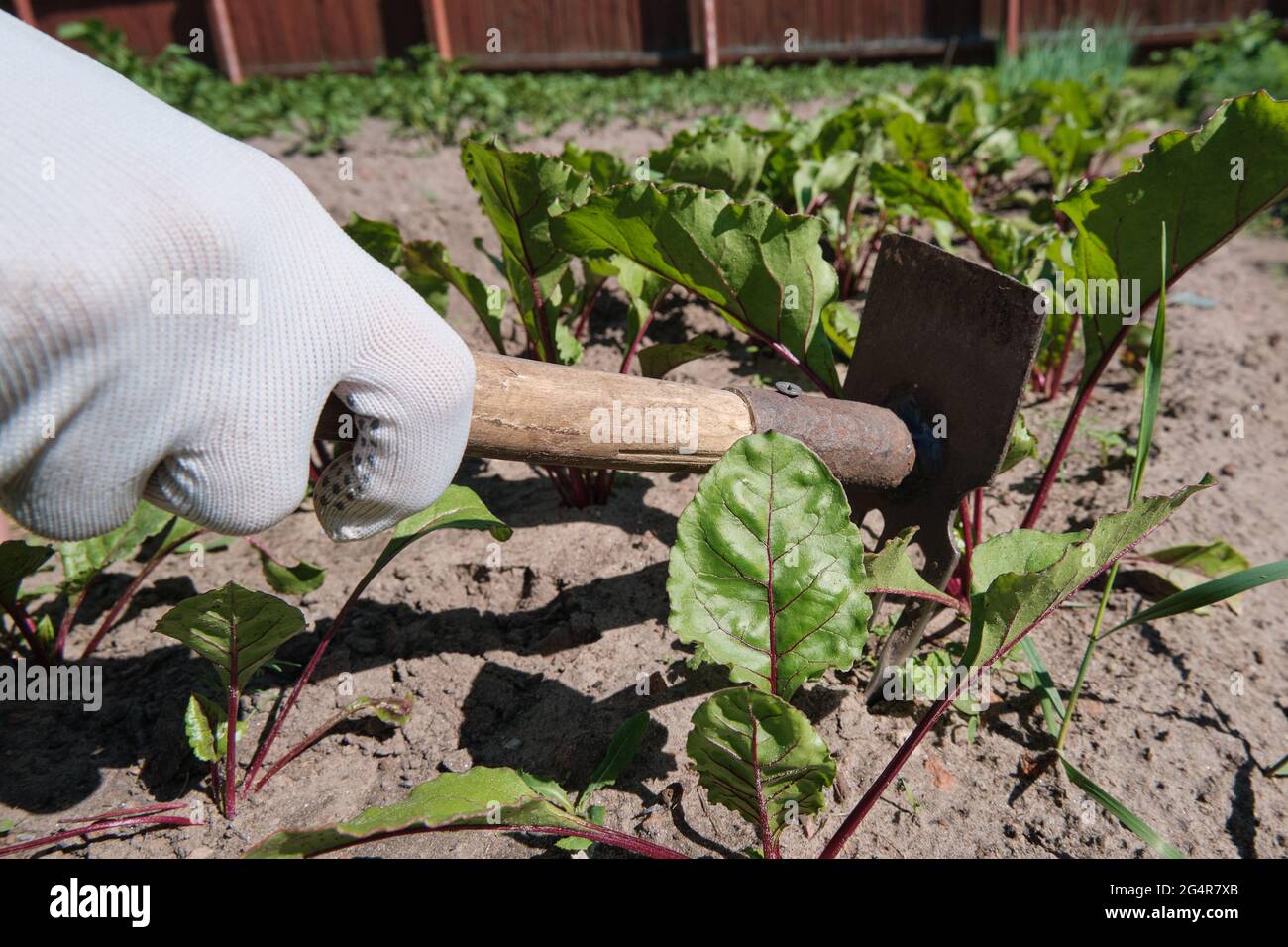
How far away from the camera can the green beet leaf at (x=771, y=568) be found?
126 centimetres

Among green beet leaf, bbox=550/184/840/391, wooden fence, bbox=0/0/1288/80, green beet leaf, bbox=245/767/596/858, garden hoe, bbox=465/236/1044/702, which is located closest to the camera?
green beet leaf, bbox=245/767/596/858

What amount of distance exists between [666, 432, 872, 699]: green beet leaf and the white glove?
1.28 ft

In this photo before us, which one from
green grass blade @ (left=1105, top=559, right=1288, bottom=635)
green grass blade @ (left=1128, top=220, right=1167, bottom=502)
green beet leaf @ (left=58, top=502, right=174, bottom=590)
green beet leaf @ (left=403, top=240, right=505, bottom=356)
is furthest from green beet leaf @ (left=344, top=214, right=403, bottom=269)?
green grass blade @ (left=1105, top=559, right=1288, bottom=635)

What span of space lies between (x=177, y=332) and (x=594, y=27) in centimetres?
1059

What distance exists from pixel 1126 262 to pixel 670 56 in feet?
31.8

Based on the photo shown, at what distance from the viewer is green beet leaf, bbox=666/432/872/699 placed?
1.26 m

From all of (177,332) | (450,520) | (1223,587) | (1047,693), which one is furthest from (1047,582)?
(177,332)

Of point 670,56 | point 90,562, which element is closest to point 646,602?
point 90,562

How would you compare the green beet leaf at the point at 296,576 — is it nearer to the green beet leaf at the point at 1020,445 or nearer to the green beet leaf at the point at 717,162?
the green beet leaf at the point at 1020,445

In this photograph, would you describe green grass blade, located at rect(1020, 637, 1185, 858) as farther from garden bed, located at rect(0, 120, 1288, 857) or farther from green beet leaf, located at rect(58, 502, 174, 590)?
green beet leaf, located at rect(58, 502, 174, 590)

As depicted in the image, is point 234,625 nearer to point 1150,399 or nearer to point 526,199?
point 526,199

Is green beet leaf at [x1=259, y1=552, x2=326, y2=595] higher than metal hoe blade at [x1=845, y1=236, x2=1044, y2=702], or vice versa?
metal hoe blade at [x1=845, y1=236, x2=1044, y2=702]

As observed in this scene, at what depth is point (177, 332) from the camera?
933mm

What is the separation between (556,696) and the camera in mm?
1626
